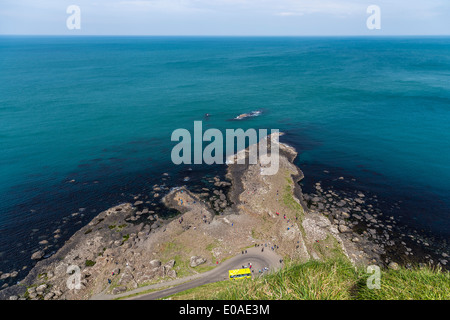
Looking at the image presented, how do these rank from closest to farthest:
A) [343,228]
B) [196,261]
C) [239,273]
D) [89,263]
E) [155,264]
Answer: [239,273]
[155,264]
[196,261]
[89,263]
[343,228]

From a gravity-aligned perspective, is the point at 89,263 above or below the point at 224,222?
below

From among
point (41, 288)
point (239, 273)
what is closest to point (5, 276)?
point (41, 288)

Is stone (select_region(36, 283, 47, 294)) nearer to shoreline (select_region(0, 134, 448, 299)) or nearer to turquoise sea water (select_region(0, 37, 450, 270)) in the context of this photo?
shoreline (select_region(0, 134, 448, 299))

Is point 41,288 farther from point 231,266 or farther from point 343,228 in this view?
point 343,228

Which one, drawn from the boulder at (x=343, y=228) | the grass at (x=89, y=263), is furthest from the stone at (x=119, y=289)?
the boulder at (x=343, y=228)

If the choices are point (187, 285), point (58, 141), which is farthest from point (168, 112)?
point (187, 285)

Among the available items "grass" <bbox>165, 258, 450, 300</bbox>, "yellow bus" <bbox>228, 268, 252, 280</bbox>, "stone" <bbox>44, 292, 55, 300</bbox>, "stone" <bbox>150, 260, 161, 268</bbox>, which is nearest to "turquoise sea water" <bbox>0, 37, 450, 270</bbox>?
"stone" <bbox>44, 292, 55, 300</bbox>

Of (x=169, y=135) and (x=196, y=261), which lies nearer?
(x=196, y=261)

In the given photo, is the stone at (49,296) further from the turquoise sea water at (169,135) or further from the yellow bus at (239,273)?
the yellow bus at (239,273)
